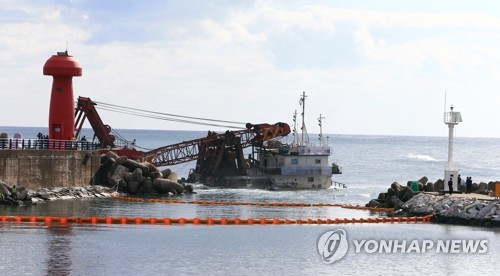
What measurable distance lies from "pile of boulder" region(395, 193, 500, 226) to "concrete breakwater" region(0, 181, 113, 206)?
21.6m

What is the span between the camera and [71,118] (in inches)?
2768

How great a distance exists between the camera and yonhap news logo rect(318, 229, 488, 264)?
137 feet

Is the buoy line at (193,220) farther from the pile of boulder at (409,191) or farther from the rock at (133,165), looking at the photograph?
the rock at (133,165)

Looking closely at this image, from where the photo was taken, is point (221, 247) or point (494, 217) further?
point (494, 217)

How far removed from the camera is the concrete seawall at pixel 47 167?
5919 centimetres

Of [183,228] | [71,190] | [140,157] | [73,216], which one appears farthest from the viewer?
[140,157]

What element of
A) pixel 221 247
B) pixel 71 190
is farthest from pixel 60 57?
pixel 221 247

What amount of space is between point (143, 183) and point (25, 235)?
1155 inches

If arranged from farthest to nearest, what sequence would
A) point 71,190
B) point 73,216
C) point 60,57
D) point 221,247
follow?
point 60,57 → point 71,190 → point 73,216 → point 221,247

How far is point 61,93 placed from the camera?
2739 inches

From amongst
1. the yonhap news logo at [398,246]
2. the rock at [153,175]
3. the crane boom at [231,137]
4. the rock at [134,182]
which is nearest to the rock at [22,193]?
the rock at [134,182]

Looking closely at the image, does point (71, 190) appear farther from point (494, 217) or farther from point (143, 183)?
point (494, 217)

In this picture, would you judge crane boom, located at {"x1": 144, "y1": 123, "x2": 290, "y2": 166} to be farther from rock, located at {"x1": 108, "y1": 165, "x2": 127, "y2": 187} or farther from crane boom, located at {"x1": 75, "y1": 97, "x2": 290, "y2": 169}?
Result: rock, located at {"x1": 108, "y1": 165, "x2": 127, "y2": 187}

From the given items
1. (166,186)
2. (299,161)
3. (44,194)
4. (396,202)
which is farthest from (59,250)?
(299,161)
